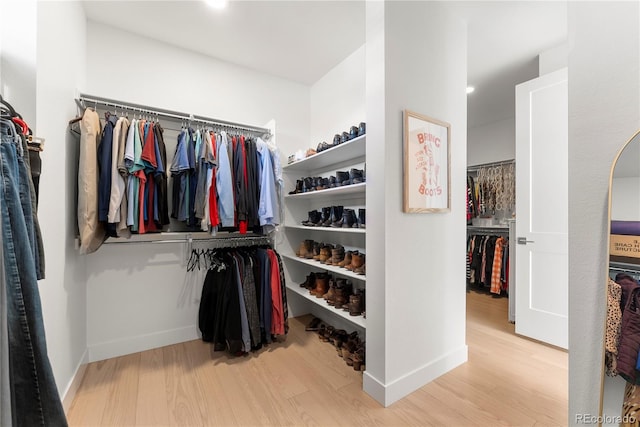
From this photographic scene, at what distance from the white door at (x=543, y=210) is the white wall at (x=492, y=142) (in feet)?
5.91

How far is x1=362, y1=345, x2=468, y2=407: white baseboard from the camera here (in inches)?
59.5

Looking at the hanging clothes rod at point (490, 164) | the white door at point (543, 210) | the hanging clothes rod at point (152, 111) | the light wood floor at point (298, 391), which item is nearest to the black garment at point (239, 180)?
the hanging clothes rod at point (152, 111)

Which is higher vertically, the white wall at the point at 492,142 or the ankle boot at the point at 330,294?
the white wall at the point at 492,142

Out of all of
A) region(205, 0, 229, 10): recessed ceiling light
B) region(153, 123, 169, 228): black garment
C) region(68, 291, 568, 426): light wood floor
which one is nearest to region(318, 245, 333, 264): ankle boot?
region(68, 291, 568, 426): light wood floor

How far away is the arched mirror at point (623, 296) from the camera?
74 cm

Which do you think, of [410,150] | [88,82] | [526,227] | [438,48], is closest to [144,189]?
[88,82]

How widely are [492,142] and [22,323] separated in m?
5.16

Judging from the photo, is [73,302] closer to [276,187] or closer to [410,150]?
[276,187]

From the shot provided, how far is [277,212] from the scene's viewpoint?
7.25 feet

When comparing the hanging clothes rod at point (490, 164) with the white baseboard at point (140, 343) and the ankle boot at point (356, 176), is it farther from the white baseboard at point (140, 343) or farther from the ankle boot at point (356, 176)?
the white baseboard at point (140, 343)

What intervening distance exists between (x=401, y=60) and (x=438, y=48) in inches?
17.8

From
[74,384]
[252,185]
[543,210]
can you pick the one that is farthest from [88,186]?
[543,210]

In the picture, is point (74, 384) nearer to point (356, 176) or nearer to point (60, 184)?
point (60, 184)

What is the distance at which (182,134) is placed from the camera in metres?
2.04
